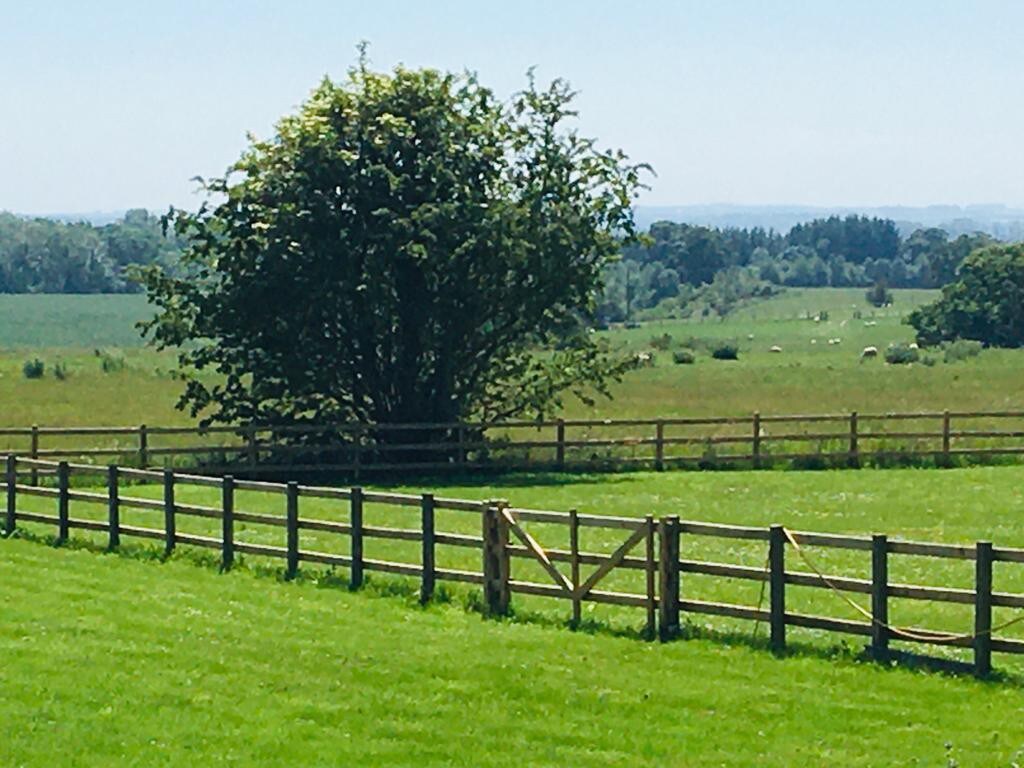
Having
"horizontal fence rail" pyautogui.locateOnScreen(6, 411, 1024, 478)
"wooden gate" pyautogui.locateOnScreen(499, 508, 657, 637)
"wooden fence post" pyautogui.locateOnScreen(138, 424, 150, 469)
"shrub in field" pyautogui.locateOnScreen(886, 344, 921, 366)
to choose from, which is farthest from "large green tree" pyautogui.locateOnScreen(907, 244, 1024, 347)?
"wooden gate" pyautogui.locateOnScreen(499, 508, 657, 637)

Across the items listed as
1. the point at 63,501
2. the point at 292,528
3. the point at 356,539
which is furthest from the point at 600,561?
the point at 63,501

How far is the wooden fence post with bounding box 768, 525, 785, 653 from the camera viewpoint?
17.0m

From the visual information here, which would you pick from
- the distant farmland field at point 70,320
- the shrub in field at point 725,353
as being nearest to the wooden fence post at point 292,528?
the shrub in field at point 725,353

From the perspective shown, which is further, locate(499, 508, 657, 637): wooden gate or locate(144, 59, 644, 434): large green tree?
locate(144, 59, 644, 434): large green tree

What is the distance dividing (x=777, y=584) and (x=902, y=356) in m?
77.6

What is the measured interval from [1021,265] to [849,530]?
243ft

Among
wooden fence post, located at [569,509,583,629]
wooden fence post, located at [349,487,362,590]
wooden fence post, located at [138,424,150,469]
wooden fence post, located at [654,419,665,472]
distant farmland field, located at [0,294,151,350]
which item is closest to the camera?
wooden fence post, located at [569,509,583,629]

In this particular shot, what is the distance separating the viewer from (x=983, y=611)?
15906 millimetres

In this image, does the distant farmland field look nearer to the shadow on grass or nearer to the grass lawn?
the shadow on grass

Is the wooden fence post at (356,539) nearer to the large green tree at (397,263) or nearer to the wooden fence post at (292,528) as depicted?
the wooden fence post at (292,528)

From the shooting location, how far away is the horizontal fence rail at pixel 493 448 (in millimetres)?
39219

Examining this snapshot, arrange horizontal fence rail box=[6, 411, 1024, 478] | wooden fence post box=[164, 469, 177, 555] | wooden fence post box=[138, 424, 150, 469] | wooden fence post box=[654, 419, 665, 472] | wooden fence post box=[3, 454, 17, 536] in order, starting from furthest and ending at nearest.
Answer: wooden fence post box=[654, 419, 665, 472]
horizontal fence rail box=[6, 411, 1024, 478]
wooden fence post box=[138, 424, 150, 469]
wooden fence post box=[3, 454, 17, 536]
wooden fence post box=[164, 469, 177, 555]

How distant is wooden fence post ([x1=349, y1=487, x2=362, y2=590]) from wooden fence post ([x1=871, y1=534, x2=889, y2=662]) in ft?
21.3

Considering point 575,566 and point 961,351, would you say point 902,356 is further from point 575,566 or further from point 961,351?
point 575,566
